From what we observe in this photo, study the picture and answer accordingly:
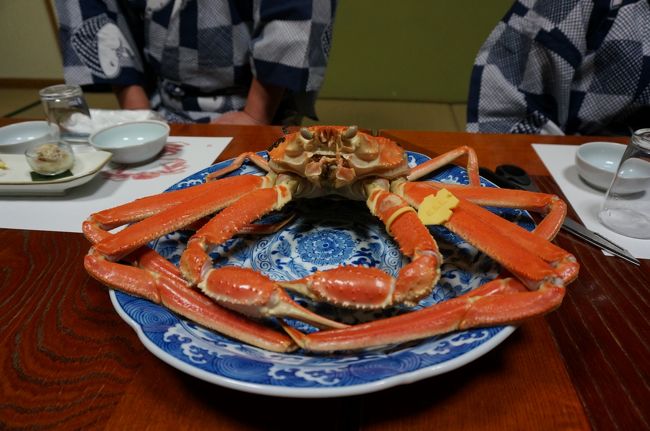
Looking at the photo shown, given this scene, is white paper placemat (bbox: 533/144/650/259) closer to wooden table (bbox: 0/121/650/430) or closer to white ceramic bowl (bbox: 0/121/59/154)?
wooden table (bbox: 0/121/650/430)

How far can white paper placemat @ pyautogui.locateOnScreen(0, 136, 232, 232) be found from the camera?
96cm

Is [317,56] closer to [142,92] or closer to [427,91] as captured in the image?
[142,92]

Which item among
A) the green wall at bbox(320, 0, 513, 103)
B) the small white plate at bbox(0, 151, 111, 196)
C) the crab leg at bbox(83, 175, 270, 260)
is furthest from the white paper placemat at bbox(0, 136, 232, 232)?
the green wall at bbox(320, 0, 513, 103)

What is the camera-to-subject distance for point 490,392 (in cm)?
54

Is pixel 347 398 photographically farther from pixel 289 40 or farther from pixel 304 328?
pixel 289 40

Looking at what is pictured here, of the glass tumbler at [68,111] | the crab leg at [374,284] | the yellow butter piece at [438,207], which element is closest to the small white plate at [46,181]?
the glass tumbler at [68,111]

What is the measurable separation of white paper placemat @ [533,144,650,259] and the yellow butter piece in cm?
39

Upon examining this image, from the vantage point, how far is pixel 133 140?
1284mm

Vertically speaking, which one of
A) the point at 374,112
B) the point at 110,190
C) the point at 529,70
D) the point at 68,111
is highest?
the point at 529,70

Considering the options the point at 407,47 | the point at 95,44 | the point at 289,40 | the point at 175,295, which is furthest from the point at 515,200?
the point at 407,47

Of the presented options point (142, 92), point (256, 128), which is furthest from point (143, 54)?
point (256, 128)

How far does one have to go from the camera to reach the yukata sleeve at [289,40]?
4.74 feet

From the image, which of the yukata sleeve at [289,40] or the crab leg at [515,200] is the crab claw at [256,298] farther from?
the yukata sleeve at [289,40]

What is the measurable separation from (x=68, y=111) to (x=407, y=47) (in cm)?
223
